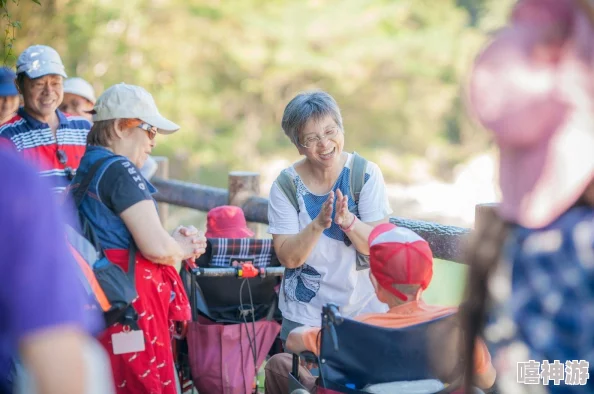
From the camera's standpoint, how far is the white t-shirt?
3.51 metres

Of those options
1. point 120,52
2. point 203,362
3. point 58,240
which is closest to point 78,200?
point 203,362

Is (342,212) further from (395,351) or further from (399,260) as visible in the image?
(395,351)

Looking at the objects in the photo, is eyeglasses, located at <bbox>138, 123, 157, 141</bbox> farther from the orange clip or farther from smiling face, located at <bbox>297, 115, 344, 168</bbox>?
the orange clip

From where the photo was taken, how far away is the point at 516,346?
1.60m

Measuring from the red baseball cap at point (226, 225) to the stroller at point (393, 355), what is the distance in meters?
1.38

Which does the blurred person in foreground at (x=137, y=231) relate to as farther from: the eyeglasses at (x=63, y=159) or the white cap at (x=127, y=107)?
the eyeglasses at (x=63, y=159)

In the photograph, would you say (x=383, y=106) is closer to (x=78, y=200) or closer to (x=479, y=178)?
(x=479, y=178)

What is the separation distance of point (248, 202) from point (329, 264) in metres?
1.89

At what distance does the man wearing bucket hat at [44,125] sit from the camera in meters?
4.66

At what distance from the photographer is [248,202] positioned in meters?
5.36

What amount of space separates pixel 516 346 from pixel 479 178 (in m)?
18.7

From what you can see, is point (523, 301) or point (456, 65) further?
point (456, 65)

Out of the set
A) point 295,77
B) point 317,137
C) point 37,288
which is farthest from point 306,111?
point 295,77

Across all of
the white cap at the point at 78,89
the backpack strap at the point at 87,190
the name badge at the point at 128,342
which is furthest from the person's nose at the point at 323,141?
the white cap at the point at 78,89
